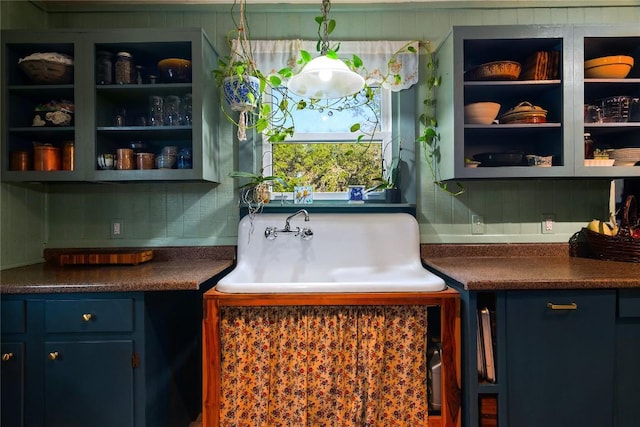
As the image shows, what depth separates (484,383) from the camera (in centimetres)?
142

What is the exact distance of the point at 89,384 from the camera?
4.55 feet

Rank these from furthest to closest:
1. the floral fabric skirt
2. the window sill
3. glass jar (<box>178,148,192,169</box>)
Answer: the window sill < glass jar (<box>178,148,192,169</box>) < the floral fabric skirt

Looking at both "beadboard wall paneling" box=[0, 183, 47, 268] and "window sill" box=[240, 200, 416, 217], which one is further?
"window sill" box=[240, 200, 416, 217]

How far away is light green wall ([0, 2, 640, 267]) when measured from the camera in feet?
6.75

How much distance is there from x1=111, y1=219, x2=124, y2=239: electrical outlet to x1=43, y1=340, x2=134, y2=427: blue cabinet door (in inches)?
30.6

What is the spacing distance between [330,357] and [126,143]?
1647 mm

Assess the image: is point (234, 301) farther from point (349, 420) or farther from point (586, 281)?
point (586, 281)

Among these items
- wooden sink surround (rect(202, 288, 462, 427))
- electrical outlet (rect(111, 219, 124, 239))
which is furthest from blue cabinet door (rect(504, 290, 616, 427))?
electrical outlet (rect(111, 219, 124, 239))

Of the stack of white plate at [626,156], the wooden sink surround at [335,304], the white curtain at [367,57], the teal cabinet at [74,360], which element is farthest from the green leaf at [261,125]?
the stack of white plate at [626,156]

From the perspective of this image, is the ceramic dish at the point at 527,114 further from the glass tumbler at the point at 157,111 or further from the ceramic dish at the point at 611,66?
the glass tumbler at the point at 157,111

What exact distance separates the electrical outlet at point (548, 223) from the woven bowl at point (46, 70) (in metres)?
2.77

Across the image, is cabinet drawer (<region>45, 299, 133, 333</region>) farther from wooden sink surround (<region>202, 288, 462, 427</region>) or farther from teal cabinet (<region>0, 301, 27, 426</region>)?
wooden sink surround (<region>202, 288, 462, 427</region>)

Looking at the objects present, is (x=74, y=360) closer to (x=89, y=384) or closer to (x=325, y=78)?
(x=89, y=384)

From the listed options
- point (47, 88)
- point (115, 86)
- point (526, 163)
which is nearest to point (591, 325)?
point (526, 163)
